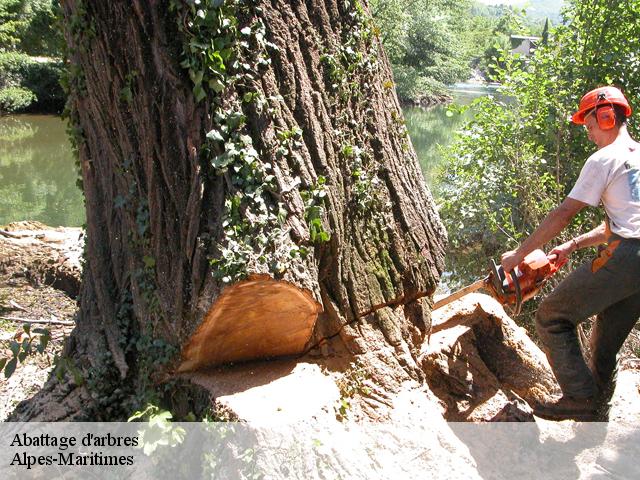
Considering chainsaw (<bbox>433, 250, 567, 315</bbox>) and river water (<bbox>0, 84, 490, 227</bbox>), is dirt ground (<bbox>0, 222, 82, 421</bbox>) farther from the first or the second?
river water (<bbox>0, 84, 490, 227</bbox>)

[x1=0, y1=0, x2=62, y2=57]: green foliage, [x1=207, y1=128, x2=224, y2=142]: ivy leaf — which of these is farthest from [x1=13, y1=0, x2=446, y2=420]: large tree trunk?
[x1=0, y1=0, x2=62, y2=57]: green foliage

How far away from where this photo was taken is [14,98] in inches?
903

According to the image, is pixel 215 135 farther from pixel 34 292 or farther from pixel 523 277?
pixel 34 292

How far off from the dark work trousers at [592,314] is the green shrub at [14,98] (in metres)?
23.5

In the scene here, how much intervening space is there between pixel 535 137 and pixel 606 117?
3.15 m

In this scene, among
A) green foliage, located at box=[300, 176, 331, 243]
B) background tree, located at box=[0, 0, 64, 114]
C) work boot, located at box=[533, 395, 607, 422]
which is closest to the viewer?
green foliage, located at box=[300, 176, 331, 243]

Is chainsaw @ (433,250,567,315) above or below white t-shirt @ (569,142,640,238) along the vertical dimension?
below

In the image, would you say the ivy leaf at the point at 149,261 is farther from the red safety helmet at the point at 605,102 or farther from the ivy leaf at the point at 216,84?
the red safety helmet at the point at 605,102

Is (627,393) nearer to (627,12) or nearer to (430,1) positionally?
(627,12)

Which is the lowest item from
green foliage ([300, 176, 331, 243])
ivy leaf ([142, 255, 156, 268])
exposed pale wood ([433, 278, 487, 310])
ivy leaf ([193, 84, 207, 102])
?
exposed pale wood ([433, 278, 487, 310])

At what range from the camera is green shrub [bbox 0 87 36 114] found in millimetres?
22922

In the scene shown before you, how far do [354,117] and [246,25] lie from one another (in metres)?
0.77

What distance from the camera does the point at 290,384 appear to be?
10.1 ft

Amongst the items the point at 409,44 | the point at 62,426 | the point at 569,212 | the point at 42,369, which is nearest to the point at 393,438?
the point at 569,212
